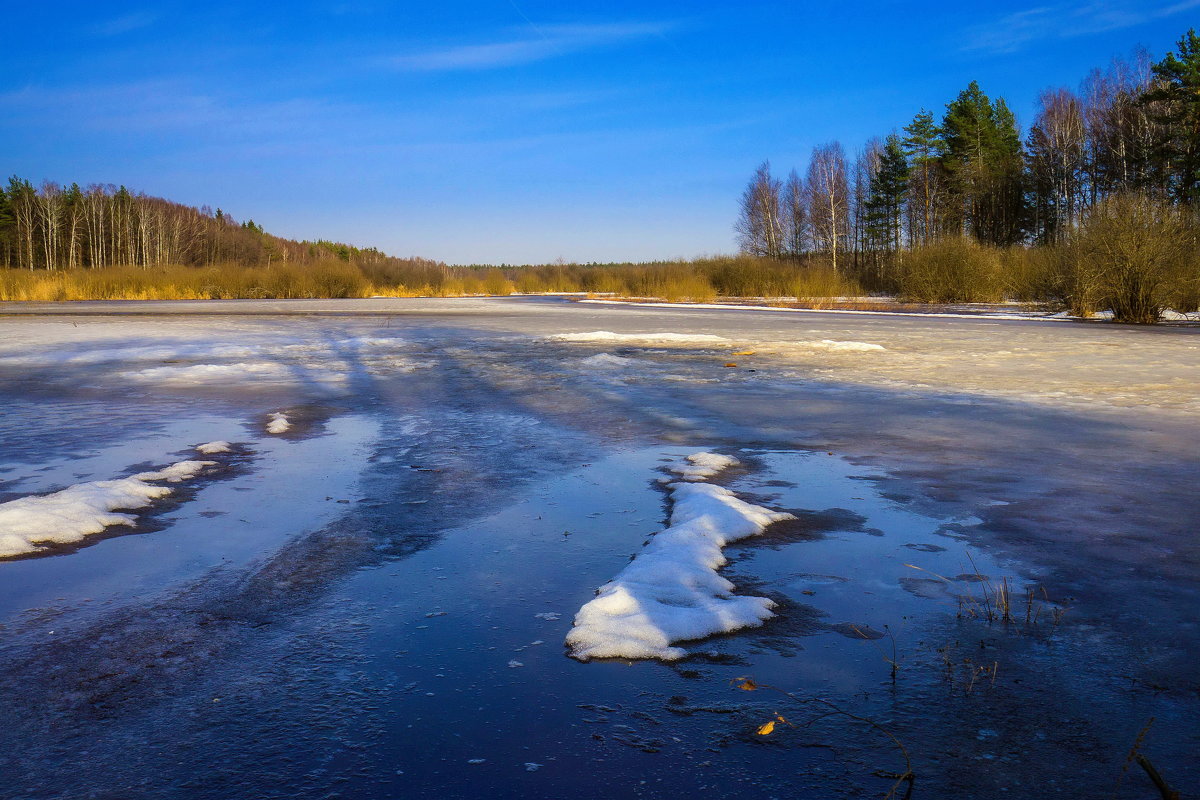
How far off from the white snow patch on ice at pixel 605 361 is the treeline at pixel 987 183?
55.9ft

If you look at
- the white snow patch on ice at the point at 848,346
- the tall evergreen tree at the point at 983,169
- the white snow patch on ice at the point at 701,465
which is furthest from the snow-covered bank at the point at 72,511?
the tall evergreen tree at the point at 983,169

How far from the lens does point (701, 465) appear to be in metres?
5.67

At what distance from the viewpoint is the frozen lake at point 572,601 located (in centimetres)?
217

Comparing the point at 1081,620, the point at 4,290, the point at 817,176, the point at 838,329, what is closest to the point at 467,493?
the point at 1081,620

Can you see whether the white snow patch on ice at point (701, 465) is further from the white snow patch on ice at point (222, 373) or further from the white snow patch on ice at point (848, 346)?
the white snow patch on ice at point (848, 346)

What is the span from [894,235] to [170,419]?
5633 centimetres

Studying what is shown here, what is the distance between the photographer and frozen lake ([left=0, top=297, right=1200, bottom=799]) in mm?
2168

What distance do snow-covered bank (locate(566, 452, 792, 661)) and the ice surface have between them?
8.63ft

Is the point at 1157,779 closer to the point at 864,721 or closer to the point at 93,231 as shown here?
the point at 864,721

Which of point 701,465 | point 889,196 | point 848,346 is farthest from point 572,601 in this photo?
point 889,196

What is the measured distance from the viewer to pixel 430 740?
7.42ft

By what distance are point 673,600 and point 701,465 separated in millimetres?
2511

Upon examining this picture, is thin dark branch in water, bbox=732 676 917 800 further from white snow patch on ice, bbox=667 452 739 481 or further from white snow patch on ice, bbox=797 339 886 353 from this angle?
white snow patch on ice, bbox=797 339 886 353

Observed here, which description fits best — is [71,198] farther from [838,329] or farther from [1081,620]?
[1081,620]
